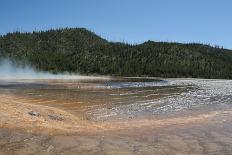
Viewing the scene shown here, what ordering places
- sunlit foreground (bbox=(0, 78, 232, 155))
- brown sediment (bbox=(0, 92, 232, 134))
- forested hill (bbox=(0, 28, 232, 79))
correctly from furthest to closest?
1. forested hill (bbox=(0, 28, 232, 79))
2. brown sediment (bbox=(0, 92, 232, 134))
3. sunlit foreground (bbox=(0, 78, 232, 155))

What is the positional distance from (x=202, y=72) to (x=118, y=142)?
148 metres

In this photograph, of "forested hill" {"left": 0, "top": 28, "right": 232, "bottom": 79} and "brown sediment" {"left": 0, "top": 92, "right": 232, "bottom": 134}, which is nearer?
"brown sediment" {"left": 0, "top": 92, "right": 232, "bottom": 134}

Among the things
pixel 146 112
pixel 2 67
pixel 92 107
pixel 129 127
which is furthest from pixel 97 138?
pixel 2 67

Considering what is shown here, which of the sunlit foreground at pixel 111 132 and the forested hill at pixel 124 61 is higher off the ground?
the forested hill at pixel 124 61

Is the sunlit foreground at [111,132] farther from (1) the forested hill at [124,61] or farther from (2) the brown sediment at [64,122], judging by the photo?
(1) the forested hill at [124,61]

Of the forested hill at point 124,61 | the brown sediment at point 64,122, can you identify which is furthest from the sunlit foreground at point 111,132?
the forested hill at point 124,61

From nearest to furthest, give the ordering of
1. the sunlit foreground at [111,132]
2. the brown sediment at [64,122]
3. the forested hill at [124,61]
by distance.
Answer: the sunlit foreground at [111,132]
the brown sediment at [64,122]
the forested hill at [124,61]

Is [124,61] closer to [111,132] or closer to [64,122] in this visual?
[64,122]

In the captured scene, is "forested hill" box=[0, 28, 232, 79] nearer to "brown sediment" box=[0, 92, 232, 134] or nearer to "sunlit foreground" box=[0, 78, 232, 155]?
"sunlit foreground" box=[0, 78, 232, 155]

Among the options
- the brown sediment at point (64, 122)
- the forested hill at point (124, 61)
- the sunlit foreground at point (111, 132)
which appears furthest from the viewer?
the forested hill at point (124, 61)

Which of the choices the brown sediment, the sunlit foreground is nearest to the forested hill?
the sunlit foreground

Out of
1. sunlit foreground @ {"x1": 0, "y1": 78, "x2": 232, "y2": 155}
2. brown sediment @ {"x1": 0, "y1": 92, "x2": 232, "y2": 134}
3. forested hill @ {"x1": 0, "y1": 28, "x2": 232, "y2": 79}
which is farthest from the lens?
forested hill @ {"x1": 0, "y1": 28, "x2": 232, "y2": 79}

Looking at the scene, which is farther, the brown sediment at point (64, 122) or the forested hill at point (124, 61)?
the forested hill at point (124, 61)

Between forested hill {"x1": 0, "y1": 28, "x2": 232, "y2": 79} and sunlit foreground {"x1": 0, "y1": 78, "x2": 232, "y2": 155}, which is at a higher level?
forested hill {"x1": 0, "y1": 28, "x2": 232, "y2": 79}
